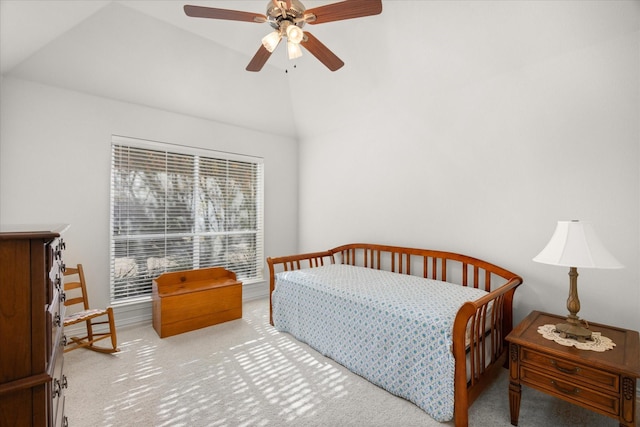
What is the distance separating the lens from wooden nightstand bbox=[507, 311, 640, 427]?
1.36m

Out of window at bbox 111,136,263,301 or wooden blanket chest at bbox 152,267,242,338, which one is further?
window at bbox 111,136,263,301

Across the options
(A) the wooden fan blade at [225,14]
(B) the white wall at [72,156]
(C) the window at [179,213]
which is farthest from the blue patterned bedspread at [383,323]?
(A) the wooden fan blade at [225,14]

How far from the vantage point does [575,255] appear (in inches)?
61.2

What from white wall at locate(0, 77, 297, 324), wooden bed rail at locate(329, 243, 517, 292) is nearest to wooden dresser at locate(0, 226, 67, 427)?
white wall at locate(0, 77, 297, 324)

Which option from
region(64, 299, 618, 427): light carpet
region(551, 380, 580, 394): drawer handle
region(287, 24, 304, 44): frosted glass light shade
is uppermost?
region(287, 24, 304, 44): frosted glass light shade

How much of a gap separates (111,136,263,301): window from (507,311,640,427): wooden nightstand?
3306 millimetres

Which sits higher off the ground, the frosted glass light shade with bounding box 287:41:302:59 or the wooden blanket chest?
the frosted glass light shade with bounding box 287:41:302:59

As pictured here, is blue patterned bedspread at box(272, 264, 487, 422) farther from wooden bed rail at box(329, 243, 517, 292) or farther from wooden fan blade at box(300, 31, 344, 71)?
wooden fan blade at box(300, 31, 344, 71)

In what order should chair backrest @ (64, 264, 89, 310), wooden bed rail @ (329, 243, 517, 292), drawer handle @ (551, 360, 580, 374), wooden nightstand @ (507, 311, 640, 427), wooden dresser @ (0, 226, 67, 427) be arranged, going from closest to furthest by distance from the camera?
wooden dresser @ (0, 226, 67, 427) < wooden nightstand @ (507, 311, 640, 427) < drawer handle @ (551, 360, 580, 374) < wooden bed rail @ (329, 243, 517, 292) < chair backrest @ (64, 264, 89, 310)

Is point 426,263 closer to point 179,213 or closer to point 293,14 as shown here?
point 293,14

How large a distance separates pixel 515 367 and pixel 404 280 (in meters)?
1.13

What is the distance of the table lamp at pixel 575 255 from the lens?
1526 millimetres

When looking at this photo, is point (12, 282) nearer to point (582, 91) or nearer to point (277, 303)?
point (277, 303)

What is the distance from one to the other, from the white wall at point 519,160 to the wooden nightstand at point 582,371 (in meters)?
0.56
